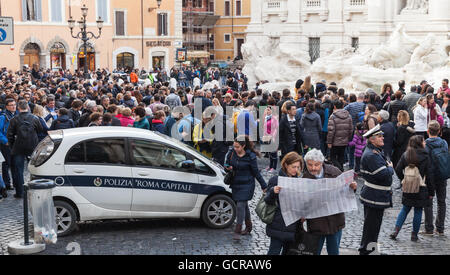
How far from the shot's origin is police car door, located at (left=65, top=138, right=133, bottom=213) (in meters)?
8.78

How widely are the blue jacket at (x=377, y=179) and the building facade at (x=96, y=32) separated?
33190mm

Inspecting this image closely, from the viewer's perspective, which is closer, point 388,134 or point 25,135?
point 25,135

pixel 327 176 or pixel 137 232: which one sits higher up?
pixel 327 176

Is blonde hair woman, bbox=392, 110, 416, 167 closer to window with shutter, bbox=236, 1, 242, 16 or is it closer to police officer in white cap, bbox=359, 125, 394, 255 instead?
police officer in white cap, bbox=359, 125, 394, 255

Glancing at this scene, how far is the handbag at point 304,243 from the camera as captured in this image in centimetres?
659

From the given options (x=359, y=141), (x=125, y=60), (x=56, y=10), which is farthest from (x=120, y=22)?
(x=359, y=141)

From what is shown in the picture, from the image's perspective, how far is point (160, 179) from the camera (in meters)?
8.95

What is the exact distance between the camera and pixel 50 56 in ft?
135

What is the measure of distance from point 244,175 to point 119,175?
1.70m

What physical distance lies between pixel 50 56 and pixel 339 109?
104ft

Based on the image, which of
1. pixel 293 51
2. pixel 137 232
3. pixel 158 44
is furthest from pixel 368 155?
pixel 158 44

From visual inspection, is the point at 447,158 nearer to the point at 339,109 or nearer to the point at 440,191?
the point at 440,191

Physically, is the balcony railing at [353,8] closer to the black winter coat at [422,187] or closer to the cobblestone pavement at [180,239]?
the cobblestone pavement at [180,239]

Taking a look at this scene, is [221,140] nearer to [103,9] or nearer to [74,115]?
[74,115]
